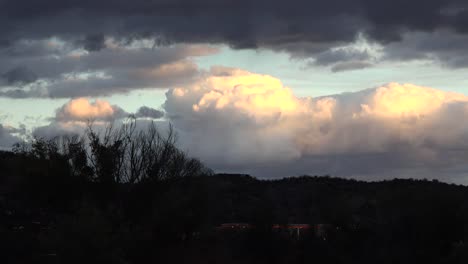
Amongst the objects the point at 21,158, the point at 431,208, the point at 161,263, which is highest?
the point at 21,158

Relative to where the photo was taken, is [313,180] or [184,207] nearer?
[184,207]

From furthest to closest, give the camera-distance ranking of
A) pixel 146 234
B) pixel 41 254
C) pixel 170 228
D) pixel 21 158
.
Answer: pixel 21 158
pixel 170 228
pixel 146 234
pixel 41 254

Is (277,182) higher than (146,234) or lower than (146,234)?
higher

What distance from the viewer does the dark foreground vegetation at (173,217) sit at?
213 feet

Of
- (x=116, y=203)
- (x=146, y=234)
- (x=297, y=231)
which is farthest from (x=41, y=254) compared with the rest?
(x=297, y=231)

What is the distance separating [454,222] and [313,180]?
79916mm

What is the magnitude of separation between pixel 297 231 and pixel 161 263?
20666 millimetres

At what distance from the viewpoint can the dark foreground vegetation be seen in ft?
213

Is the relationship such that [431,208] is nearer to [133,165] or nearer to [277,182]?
[133,165]

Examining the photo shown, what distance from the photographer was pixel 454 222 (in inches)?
2625

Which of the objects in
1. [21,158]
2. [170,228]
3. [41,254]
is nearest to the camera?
[41,254]

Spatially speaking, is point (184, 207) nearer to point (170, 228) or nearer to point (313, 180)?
point (170, 228)

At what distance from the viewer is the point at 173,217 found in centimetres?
7662

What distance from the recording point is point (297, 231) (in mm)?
85438
